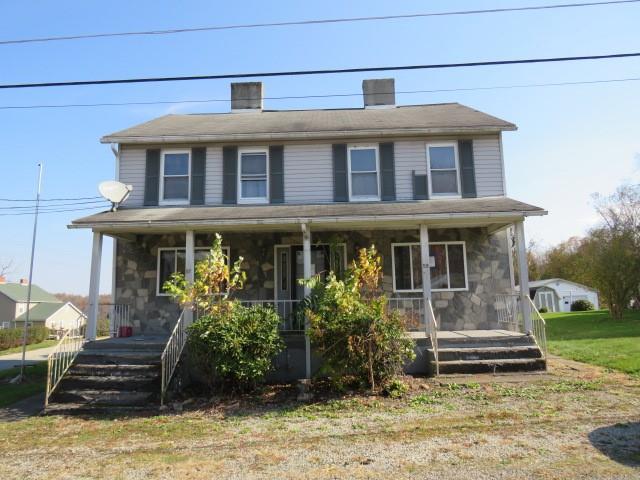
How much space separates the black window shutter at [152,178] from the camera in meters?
11.5

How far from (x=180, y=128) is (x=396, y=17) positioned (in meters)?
7.25

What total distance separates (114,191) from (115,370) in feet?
14.9

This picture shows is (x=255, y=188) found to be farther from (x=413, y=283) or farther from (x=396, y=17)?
(x=396, y=17)

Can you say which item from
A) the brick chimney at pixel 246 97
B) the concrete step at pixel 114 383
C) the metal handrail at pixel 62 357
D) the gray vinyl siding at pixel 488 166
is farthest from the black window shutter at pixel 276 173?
the metal handrail at pixel 62 357

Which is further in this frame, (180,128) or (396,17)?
(180,128)

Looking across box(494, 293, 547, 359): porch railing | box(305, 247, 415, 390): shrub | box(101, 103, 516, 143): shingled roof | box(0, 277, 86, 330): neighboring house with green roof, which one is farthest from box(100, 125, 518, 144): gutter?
box(0, 277, 86, 330): neighboring house with green roof

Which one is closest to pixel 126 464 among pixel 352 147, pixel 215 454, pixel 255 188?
pixel 215 454

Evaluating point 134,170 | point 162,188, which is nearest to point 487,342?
point 162,188

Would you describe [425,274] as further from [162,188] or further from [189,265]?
[162,188]

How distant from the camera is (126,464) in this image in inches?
191

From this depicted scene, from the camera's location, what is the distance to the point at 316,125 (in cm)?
1216

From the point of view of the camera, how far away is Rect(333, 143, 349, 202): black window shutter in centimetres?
1143

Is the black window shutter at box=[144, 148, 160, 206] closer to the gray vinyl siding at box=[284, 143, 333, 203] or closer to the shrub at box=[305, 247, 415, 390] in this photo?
the gray vinyl siding at box=[284, 143, 333, 203]

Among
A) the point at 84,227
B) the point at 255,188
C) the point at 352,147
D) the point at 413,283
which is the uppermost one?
the point at 352,147
